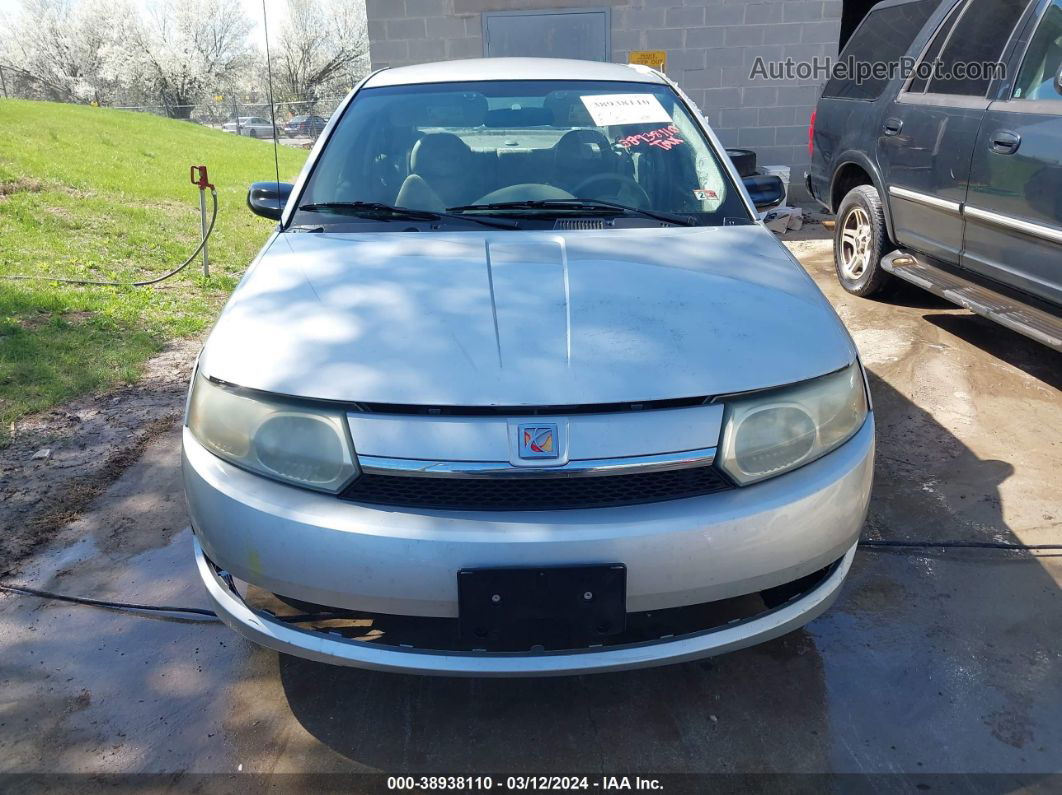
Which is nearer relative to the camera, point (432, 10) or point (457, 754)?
point (457, 754)

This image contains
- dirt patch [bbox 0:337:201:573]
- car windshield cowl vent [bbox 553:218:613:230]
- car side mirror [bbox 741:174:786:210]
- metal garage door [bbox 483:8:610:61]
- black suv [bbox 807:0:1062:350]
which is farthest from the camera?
metal garage door [bbox 483:8:610:61]

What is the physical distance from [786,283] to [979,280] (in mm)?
2669

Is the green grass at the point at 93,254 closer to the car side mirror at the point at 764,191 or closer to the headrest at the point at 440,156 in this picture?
the headrest at the point at 440,156

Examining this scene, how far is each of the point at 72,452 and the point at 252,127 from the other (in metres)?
35.5

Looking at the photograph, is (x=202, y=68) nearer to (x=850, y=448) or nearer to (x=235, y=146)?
(x=235, y=146)

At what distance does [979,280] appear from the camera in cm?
436

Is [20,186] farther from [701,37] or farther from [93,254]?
[701,37]

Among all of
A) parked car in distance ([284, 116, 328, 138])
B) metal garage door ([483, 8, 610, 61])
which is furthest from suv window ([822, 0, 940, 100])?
parked car in distance ([284, 116, 328, 138])

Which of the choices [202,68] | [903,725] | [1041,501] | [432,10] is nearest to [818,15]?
[432,10]

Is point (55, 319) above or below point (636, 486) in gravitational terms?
below

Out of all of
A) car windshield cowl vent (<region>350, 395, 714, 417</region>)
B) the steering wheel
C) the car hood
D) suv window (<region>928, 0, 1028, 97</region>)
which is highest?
suv window (<region>928, 0, 1028, 97</region>)

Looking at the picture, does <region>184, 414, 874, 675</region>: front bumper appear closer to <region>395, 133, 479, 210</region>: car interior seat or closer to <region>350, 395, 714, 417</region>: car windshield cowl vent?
<region>350, 395, 714, 417</region>: car windshield cowl vent

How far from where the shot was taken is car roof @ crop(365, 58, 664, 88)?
10.8 ft

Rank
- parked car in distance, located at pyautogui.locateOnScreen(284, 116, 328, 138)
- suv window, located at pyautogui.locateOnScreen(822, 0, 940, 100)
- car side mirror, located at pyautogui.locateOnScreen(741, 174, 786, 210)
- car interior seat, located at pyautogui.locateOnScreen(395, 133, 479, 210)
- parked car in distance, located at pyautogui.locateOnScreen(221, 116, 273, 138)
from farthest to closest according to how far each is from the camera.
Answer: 1. parked car in distance, located at pyautogui.locateOnScreen(221, 116, 273, 138)
2. parked car in distance, located at pyautogui.locateOnScreen(284, 116, 328, 138)
3. suv window, located at pyautogui.locateOnScreen(822, 0, 940, 100)
4. car side mirror, located at pyautogui.locateOnScreen(741, 174, 786, 210)
5. car interior seat, located at pyautogui.locateOnScreen(395, 133, 479, 210)
